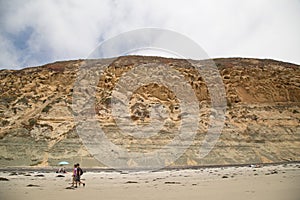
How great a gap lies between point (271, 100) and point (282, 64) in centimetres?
1371

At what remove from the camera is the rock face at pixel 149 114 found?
35.7 metres

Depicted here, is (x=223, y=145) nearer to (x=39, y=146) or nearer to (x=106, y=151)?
(x=106, y=151)

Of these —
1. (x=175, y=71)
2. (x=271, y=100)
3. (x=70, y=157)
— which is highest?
(x=175, y=71)

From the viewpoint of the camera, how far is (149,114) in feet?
135

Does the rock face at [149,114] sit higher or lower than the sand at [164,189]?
higher

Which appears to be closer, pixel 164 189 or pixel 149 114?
pixel 164 189

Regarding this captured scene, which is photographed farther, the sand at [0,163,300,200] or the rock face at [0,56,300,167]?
the rock face at [0,56,300,167]

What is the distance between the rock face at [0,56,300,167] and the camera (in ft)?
117

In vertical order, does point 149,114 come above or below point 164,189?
above

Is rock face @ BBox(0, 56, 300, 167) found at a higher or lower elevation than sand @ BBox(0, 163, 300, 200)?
higher

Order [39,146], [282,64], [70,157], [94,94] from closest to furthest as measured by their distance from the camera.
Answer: [70,157] < [39,146] < [94,94] < [282,64]

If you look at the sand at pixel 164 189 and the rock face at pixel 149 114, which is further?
the rock face at pixel 149 114

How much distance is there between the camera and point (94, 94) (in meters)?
44.7

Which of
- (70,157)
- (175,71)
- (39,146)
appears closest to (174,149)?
(70,157)
